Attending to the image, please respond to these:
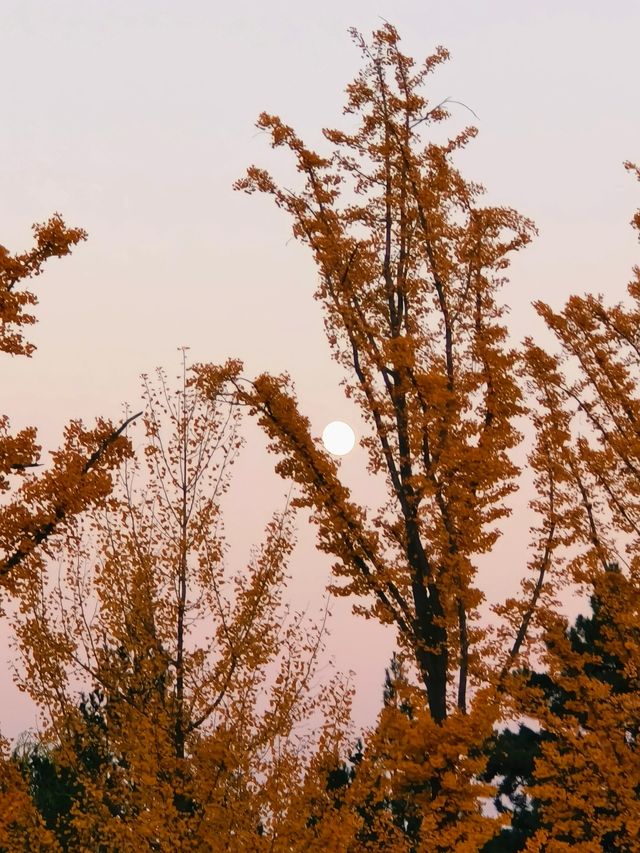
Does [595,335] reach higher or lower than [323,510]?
higher

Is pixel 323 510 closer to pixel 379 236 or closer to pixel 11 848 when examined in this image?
pixel 379 236

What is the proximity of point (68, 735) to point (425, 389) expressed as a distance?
6.38m

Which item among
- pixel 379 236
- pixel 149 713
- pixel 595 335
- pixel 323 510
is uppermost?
pixel 379 236

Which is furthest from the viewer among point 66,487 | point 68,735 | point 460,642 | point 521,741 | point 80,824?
point 521,741

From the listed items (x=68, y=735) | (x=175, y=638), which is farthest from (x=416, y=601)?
(x=68, y=735)

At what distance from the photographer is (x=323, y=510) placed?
44.3 feet

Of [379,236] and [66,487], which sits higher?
[379,236]

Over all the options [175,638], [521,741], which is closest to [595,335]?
[175,638]

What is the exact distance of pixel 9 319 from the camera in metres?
10.6

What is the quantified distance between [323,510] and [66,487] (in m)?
4.08

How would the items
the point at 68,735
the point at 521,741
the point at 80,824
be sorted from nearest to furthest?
the point at 80,824, the point at 68,735, the point at 521,741

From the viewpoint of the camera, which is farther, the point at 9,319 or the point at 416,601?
the point at 416,601

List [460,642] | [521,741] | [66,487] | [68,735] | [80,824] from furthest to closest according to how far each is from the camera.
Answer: [521,741] → [68,735] → [80,824] → [460,642] → [66,487]

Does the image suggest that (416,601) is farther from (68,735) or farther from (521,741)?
(521,741)
